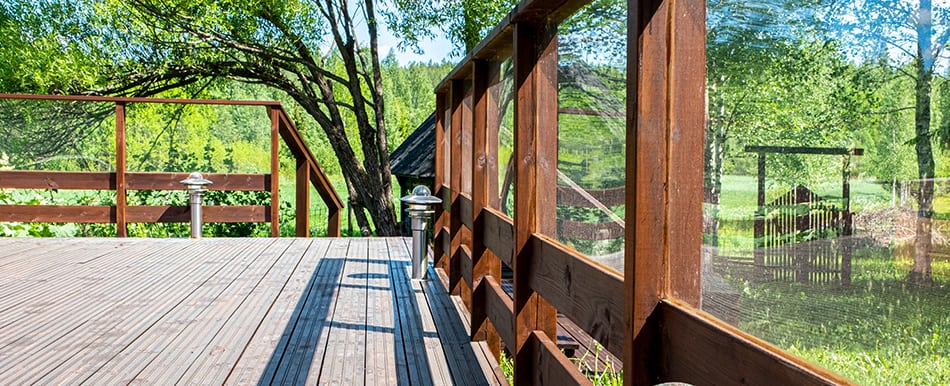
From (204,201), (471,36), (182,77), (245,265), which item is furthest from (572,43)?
(182,77)

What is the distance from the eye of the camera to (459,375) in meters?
2.88

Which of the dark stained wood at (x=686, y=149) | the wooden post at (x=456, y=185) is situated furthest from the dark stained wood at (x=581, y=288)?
the wooden post at (x=456, y=185)

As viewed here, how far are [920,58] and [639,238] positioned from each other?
65cm

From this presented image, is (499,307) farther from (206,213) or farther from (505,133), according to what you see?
(206,213)

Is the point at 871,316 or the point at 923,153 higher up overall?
the point at 923,153

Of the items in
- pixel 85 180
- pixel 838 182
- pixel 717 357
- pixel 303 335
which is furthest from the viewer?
pixel 85 180

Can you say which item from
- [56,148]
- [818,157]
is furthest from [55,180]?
[818,157]

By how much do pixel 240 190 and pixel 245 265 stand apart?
2201 mm

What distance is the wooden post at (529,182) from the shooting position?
238cm

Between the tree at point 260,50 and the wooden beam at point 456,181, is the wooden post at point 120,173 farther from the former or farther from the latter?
the tree at point 260,50

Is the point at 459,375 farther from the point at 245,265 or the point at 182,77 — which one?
the point at 182,77

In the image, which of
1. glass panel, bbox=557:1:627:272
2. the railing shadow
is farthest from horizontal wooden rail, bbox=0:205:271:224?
glass panel, bbox=557:1:627:272

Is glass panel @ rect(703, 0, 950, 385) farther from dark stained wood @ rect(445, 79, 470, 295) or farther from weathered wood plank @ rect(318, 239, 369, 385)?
dark stained wood @ rect(445, 79, 470, 295)

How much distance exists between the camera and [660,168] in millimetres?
1373
